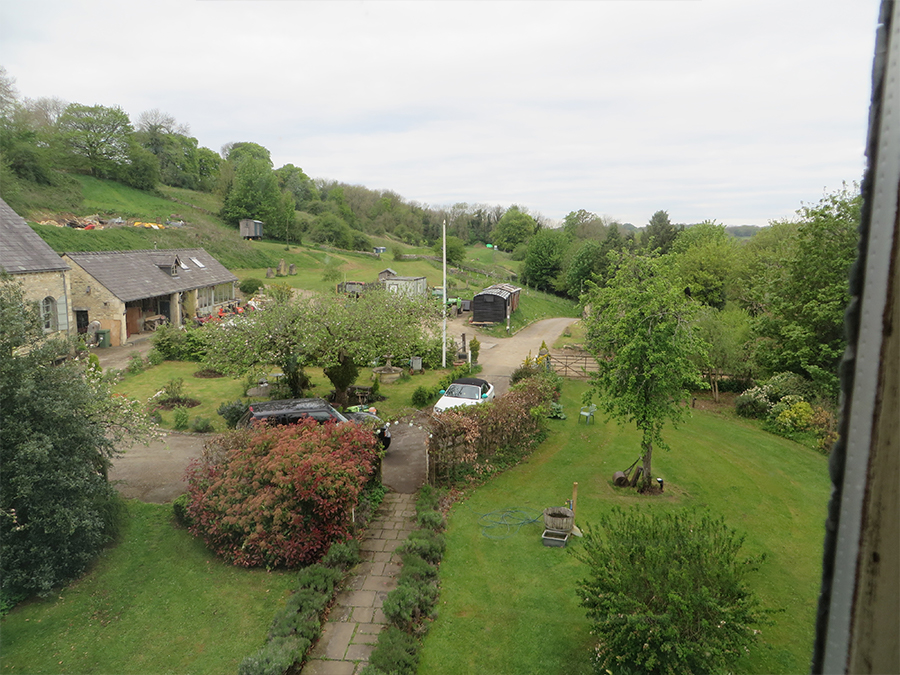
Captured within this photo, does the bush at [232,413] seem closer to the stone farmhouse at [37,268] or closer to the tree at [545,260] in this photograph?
the stone farmhouse at [37,268]

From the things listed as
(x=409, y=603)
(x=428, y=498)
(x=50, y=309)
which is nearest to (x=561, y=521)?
(x=428, y=498)

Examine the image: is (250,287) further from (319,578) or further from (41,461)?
(319,578)

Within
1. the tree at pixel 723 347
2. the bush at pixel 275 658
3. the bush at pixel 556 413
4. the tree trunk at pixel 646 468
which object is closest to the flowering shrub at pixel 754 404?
the tree at pixel 723 347

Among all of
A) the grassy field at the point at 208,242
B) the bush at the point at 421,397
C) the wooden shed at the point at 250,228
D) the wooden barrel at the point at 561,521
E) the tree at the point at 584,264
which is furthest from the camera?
the wooden shed at the point at 250,228

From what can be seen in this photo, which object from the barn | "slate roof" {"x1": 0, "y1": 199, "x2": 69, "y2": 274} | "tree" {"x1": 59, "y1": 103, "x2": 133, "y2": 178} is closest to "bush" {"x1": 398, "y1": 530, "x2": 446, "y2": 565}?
"slate roof" {"x1": 0, "y1": 199, "x2": 69, "y2": 274}

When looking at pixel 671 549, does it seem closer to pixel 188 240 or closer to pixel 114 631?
pixel 114 631

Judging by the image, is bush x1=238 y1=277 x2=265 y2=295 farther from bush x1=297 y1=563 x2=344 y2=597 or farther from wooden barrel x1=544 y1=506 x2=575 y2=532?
wooden barrel x1=544 y1=506 x2=575 y2=532

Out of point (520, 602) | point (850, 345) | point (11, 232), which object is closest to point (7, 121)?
point (11, 232)
